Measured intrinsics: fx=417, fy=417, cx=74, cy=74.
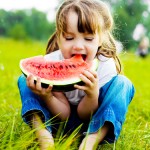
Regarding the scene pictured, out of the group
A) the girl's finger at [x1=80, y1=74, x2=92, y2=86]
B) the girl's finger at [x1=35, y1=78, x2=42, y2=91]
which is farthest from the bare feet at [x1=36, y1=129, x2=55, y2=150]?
the girl's finger at [x1=80, y1=74, x2=92, y2=86]

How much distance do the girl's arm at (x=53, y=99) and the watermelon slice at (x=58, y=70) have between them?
0.05 metres

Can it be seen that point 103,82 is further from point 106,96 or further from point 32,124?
point 32,124

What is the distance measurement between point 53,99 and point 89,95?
26cm

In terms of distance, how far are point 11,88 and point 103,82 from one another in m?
2.81

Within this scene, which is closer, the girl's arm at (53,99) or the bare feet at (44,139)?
the bare feet at (44,139)

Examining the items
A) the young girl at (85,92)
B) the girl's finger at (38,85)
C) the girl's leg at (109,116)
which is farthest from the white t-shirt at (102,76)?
the girl's finger at (38,85)

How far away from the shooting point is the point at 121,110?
259cm

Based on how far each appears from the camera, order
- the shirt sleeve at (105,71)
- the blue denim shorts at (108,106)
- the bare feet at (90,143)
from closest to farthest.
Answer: the bare feet at (90,143) → the blue denim shorts at (108,106) → the shirt sleeve at (105,71)

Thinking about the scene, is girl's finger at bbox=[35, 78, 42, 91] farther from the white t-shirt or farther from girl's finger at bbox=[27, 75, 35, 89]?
the white t-shirt

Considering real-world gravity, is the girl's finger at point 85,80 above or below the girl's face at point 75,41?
below

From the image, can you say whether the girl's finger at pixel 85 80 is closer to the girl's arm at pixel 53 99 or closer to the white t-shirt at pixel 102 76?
the girl's arm at pixel 53 99

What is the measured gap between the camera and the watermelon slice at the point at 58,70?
2.56 m

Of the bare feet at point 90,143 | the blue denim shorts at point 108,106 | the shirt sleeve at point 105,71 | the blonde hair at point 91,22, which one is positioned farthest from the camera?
the shirt sleeve at point 105,71

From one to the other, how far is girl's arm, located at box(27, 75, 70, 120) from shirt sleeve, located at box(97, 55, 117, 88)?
0.90 feet
